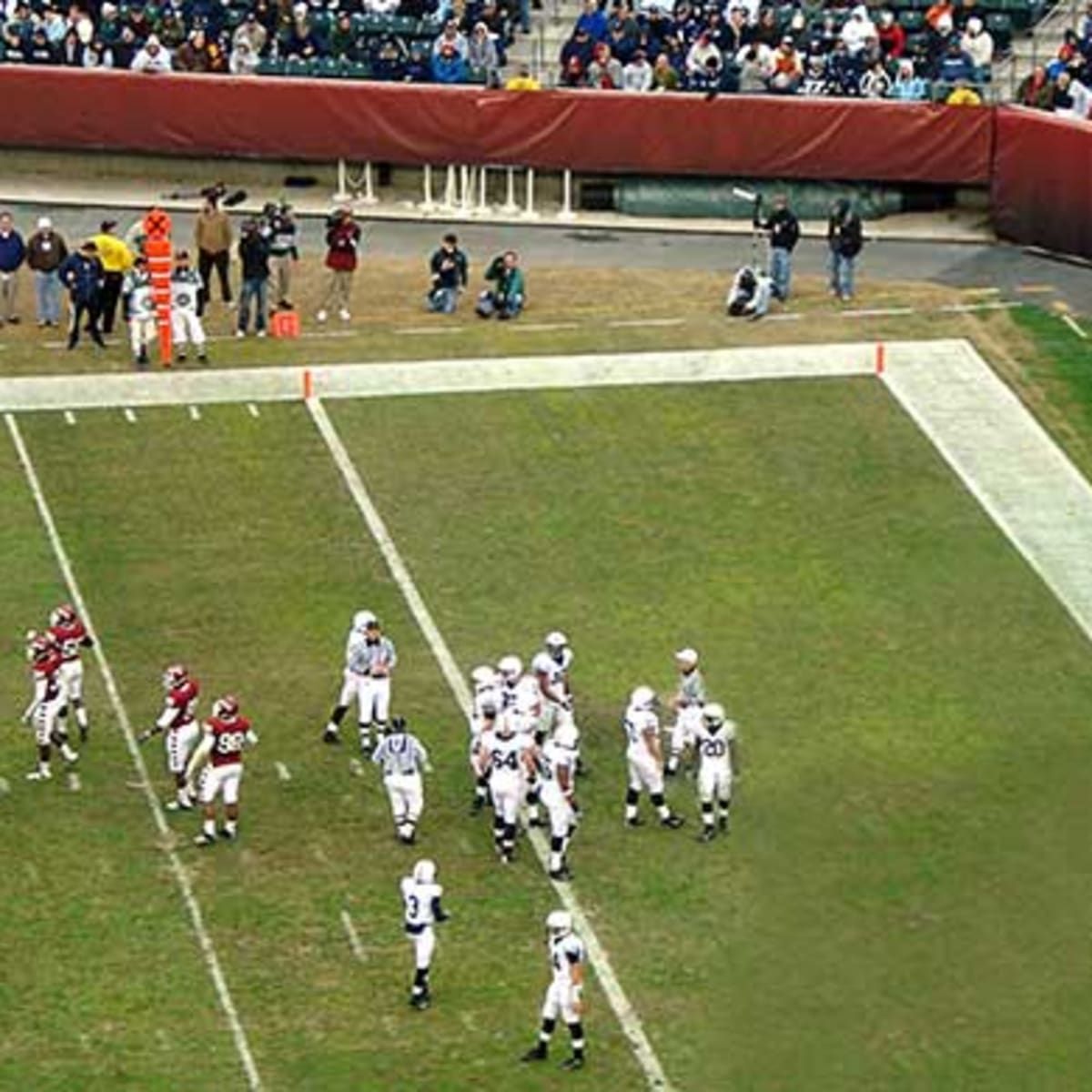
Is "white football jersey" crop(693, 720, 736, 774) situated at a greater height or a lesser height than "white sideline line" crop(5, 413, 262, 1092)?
greater

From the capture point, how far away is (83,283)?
50.4 meters

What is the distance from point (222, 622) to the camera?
43156mm

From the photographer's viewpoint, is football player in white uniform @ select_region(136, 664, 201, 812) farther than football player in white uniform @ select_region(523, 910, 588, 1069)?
Yes

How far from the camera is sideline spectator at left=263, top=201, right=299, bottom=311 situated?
51531mm

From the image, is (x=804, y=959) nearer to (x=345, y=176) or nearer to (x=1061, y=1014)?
(x=1061, y=1014)

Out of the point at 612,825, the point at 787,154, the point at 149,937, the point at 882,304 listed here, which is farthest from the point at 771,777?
the point at 787,154

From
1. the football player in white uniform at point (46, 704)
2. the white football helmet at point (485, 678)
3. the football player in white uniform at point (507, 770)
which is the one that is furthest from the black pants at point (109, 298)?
the football player in white uniform at point (507, 770)

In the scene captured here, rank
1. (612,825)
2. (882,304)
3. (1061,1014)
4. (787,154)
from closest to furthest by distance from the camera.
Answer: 1. (1061,1014)
2. (612,825)
3. (882,304)
4. (787,154)

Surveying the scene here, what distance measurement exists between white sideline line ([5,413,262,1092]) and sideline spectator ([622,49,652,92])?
12.9 meters

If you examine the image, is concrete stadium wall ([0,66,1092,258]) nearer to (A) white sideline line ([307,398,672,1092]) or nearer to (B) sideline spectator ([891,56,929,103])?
(B) sideline spectator ([891,56,929,103])

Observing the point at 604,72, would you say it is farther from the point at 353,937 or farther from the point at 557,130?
the point at 353,937

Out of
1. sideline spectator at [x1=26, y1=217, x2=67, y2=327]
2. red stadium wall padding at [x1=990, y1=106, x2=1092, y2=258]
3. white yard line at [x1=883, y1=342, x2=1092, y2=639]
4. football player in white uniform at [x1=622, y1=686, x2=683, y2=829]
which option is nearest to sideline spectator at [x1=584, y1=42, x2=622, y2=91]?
red stadium wall padding at [x1=990, y1=106, x2=1092, y2=258]

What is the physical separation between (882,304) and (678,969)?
1926 cm

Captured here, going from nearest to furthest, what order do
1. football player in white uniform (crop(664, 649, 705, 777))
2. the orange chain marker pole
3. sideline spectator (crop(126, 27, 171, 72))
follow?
football player in white uniform (crop(664, 649, 705, 777)) < the orange chain marker pole < sideline spectator (crop(126, 27, 171, 72))
